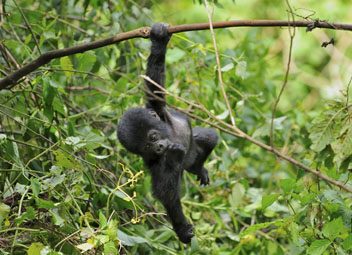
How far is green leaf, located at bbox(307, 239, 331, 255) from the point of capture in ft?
9.23

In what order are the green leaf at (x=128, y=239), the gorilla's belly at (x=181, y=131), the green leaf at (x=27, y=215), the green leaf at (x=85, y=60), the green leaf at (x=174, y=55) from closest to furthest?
the green leaf at (x=27, y=215) < the green leaf at (x=128, y=239) < the green leaf at (x=85, y=60) < the gorilla's belly at (x=181, y=131) < the green leaf at (x=174, y=55)

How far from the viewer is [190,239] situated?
3258mm

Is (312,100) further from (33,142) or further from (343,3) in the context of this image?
(33,142)

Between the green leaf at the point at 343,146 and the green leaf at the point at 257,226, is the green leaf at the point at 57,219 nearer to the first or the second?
the green leaf at the point at 257,226

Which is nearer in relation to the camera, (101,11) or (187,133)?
(187,133)

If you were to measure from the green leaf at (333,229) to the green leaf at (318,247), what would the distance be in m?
0.03

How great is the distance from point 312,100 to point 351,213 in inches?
Result: 213

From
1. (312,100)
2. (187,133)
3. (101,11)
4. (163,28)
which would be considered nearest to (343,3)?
(312,100)

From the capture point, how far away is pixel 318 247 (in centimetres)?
283

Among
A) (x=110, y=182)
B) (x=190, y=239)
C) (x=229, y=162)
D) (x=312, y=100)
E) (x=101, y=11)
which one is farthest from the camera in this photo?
(x=312, y=100)

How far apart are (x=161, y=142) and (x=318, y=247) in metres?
0.87

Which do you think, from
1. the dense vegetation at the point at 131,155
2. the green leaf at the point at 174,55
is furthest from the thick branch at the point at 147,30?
the green leaf at the point at 174,55

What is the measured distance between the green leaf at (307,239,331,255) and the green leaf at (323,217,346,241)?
0.03 m

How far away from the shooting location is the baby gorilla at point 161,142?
3.25 m
